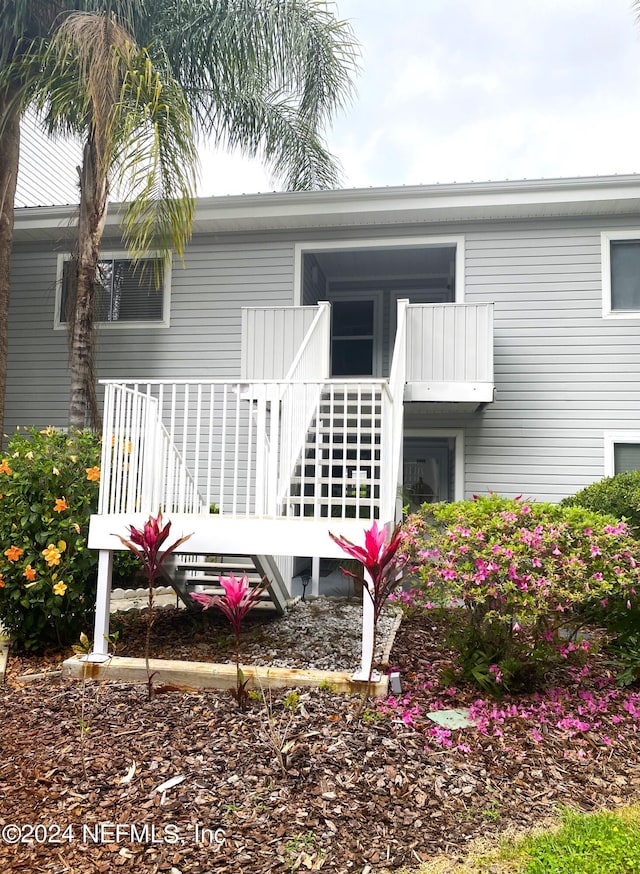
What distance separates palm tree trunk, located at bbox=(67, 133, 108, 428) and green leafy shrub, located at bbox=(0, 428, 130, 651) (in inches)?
104

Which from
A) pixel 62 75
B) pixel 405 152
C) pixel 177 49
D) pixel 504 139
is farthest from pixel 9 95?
pixel 504 139

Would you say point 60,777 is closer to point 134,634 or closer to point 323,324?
point 134,634

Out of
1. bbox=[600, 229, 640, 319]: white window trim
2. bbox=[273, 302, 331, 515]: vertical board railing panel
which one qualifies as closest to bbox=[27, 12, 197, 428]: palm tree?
bbox=[273, 302, 331, 515]: vertical board railing panel

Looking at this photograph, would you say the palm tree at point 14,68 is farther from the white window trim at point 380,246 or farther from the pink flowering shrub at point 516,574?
the pink flowering shrub at point 516,574

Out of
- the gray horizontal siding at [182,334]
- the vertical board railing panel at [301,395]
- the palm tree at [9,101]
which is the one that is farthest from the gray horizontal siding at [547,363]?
the palm tree at [9,101]

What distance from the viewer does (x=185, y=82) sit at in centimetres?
887

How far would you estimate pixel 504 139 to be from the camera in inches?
1388

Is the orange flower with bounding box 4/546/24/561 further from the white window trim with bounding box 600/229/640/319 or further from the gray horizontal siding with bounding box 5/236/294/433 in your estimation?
the white window trim with bounding box 600/229/640/319

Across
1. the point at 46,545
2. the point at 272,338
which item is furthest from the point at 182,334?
the point at 46,545

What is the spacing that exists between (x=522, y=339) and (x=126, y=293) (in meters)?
5.51

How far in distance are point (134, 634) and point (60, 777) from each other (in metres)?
2.57

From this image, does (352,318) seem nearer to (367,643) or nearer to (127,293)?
(127,293)

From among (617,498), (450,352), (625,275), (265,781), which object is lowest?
(265,781)

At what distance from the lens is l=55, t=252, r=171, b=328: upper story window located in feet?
31.6
